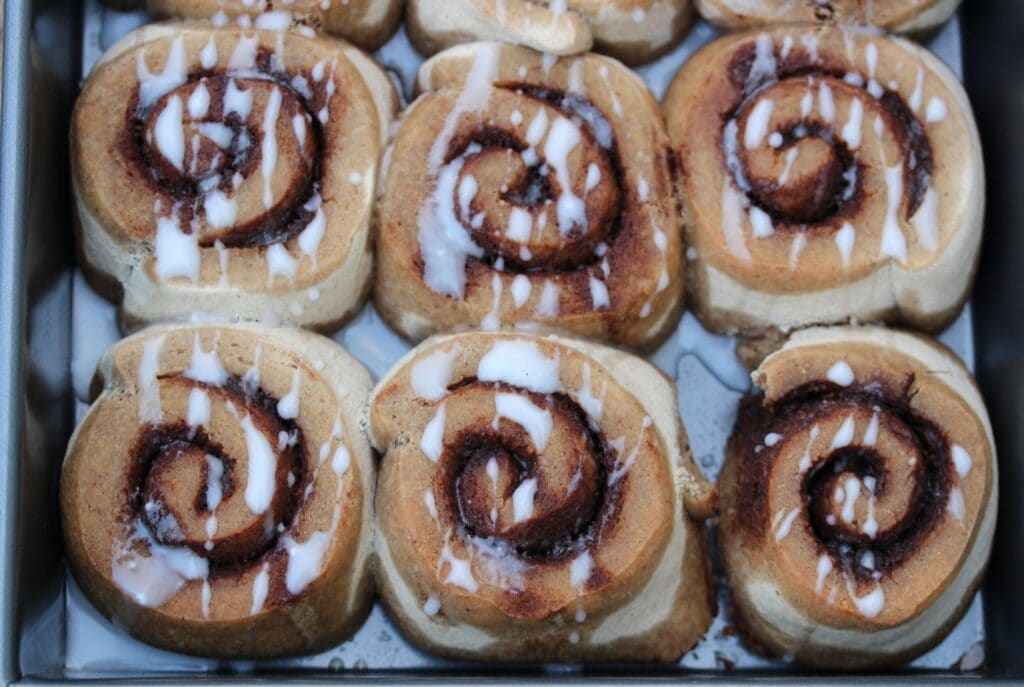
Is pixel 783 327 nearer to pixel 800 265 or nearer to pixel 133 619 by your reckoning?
pixel 800 265

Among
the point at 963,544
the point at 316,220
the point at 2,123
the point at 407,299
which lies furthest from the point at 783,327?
the point at 2,123

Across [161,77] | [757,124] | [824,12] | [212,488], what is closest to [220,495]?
[212,488]

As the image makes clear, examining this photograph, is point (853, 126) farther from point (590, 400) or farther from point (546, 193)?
point (590, 400)

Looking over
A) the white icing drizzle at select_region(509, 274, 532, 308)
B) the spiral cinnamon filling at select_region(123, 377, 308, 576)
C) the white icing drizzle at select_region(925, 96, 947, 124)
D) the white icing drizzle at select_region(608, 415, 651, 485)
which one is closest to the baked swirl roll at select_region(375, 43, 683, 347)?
the white icing drizzle at select_region(509, 274, 532, 308)

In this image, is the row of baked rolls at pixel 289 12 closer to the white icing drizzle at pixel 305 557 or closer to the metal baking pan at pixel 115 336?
the metal baking pan at pixel 115 336

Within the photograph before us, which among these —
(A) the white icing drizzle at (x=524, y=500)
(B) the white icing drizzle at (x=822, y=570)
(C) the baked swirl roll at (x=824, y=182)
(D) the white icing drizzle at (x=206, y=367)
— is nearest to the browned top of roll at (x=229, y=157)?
(D) the white icing drizzle at (x=206, y=367)

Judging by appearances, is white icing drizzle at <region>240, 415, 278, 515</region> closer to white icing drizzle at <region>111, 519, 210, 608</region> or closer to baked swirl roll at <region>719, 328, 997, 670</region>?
white icing drizzle at <region>111, 519, 210, 608</region>
